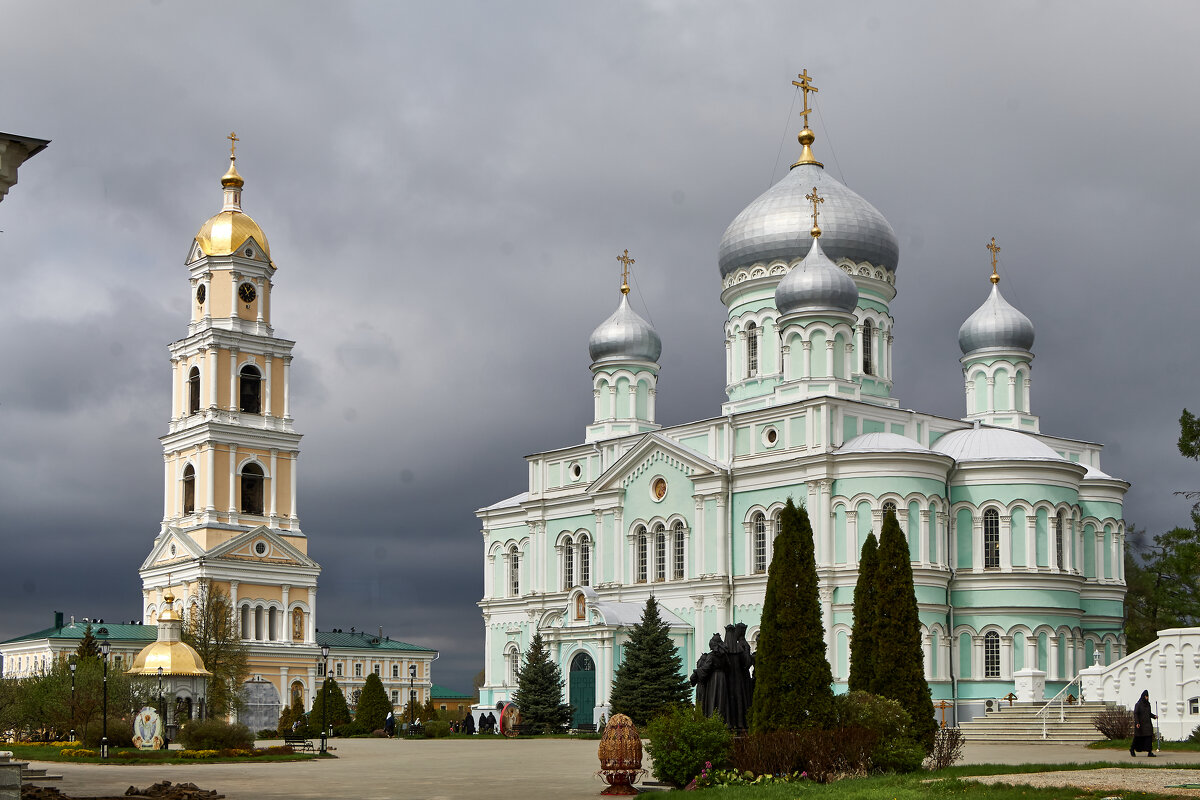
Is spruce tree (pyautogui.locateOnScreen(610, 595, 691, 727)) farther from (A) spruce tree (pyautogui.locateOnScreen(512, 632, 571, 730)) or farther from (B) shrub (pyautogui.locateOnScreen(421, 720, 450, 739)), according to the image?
(B) shrub (pyautogui.locateOnScreen(421, 720, 450, 739))

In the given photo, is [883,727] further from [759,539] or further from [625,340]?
[625,340]

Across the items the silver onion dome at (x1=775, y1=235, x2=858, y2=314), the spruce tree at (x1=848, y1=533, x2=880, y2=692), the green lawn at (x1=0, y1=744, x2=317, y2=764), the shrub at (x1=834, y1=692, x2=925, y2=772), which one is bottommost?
the green lawn at (x1=0, y1=744, x2=317, y2=764)

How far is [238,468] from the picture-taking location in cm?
6197

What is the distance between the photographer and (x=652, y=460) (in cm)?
4831

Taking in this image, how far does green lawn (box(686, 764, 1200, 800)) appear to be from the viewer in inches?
604

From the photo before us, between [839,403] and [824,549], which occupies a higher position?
[839,403]

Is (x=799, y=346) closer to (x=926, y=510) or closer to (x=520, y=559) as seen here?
(x=926, y=510)

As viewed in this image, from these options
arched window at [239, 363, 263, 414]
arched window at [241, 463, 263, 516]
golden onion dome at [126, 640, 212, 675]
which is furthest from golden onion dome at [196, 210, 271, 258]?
golden onion dome at [126, 640, 212, 675]

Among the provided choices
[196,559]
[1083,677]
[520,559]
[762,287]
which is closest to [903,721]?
[1083,677]

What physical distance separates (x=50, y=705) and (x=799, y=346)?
24.4 metres

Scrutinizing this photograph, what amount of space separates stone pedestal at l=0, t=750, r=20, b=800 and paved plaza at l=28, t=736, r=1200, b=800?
508 cm

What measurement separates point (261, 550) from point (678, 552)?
2240cm

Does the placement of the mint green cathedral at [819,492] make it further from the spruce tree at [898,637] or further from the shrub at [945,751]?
the shrub at [945,751]

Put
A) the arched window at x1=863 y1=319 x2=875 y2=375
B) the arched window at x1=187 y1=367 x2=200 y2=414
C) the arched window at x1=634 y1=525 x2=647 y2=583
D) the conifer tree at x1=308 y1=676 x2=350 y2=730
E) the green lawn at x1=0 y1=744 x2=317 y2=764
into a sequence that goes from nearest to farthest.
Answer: the green lawn at x1=0 y1=744 x2=317 y2=764 < the arched window at x1=634 y1=525 x2=647 y2=583 < the arched window at x1=863 y1=319 x2=875 y2=375 < the conifer tree at x1=308 y1=676 x2=350 y2=730 < the arched window at x1=187 y1=367 x2=200 y2=414
